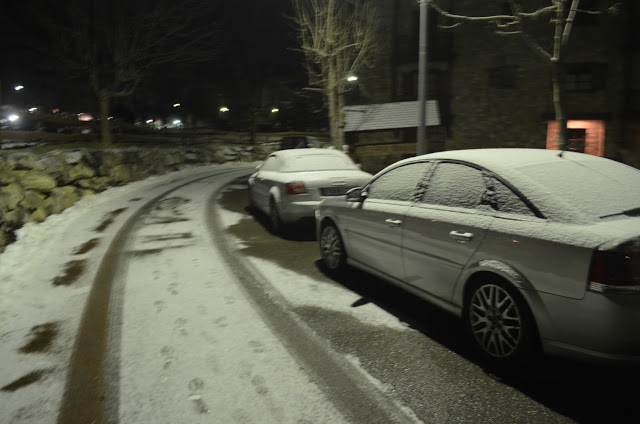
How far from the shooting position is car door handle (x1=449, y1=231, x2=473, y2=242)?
343cm

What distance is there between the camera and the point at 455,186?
12.6 feet

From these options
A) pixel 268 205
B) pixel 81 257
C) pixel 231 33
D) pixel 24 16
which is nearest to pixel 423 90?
pixel 268 205

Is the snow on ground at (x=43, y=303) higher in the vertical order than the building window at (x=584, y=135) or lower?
lower

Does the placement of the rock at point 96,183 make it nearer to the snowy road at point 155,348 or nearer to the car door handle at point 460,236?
the snowy road at point 155,348

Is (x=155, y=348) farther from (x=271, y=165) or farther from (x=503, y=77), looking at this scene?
(x=503, y=77)

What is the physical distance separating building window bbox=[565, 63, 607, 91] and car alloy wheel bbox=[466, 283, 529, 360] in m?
19.7

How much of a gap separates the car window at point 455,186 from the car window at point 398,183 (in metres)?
0.23

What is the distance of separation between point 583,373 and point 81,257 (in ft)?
21.1

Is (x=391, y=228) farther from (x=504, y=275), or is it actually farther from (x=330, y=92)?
(x=330, y=92)

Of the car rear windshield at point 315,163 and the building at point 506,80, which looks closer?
the car rear windshield at point 315,163

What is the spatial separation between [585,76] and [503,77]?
336 centimetres

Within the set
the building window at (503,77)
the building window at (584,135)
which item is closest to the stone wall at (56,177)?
the building window at (503,77)

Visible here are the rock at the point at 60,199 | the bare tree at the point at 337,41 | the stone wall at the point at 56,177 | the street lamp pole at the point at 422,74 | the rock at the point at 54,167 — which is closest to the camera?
the stone wall at the point at 56,177

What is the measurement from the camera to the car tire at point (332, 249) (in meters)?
5.51
